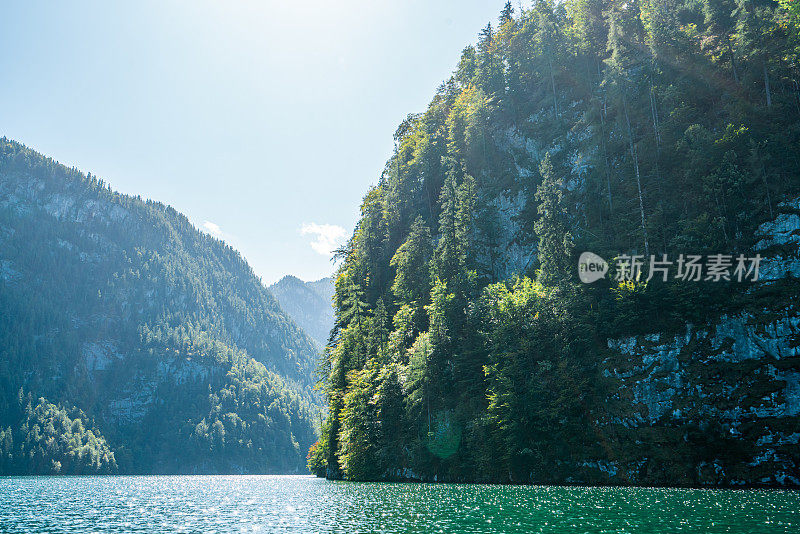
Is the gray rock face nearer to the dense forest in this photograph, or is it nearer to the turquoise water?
the dense forest

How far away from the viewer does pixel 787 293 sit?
149 feet

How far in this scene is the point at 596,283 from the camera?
186 feet

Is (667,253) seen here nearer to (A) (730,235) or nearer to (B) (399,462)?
(A) (730,235)

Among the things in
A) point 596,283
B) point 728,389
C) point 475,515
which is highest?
point 596,283

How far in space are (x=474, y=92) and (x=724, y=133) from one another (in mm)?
46779

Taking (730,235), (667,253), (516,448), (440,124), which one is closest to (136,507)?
(516,448)

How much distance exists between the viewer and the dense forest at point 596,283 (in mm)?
46000

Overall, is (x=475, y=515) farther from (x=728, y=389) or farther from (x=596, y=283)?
(x=596, y=283)

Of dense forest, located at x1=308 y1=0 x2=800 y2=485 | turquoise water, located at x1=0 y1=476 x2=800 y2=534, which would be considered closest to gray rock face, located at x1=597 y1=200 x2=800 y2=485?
dense forest, located at x1=308 y1=0 x2=800 y2=485

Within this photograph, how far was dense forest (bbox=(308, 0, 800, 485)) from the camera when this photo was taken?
46.0 meters

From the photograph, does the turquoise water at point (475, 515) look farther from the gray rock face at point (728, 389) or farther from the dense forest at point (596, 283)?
the dense forest at point (596, 283)

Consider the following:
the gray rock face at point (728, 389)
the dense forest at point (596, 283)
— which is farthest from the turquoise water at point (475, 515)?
the dense forest at point (596, 283)

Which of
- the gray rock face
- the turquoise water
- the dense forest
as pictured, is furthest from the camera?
the dense forest

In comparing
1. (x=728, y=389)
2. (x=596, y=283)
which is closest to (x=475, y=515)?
(x=728, y=389)
